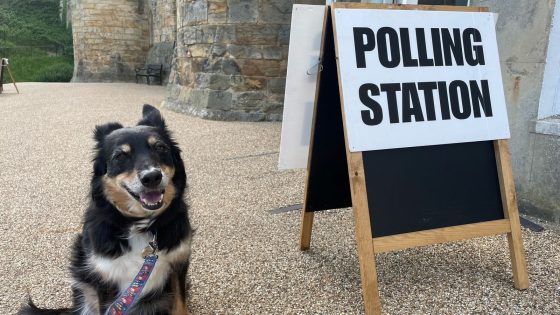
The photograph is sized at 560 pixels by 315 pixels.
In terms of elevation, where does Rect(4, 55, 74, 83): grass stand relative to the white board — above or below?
→ above

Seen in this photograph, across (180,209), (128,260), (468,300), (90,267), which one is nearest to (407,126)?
(468,300)

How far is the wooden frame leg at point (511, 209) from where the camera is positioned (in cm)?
274

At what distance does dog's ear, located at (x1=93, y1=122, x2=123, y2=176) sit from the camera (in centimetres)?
215

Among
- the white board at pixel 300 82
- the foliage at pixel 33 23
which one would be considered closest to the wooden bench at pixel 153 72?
the foliage at pixel 33 23

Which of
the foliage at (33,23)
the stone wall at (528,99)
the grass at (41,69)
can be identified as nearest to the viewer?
the stone wall at (528,99)

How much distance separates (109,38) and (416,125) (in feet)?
69.7

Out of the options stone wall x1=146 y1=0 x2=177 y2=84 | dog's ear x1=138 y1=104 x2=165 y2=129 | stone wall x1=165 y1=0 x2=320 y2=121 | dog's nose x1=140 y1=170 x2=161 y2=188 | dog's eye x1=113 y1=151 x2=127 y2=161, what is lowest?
dog's nose x1=140 y1=170 x2=161 y2=188

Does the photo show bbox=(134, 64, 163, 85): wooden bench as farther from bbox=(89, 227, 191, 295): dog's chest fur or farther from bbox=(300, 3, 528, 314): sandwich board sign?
bbox=(89, 227, 191, 295): dog's chest fur

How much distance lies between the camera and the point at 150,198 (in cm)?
199

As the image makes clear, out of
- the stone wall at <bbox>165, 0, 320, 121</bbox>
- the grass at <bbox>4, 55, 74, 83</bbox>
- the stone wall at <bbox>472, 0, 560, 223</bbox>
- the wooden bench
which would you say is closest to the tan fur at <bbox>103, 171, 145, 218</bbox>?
the stone wall at <bbox>472, 0, 560, 223</bbox>

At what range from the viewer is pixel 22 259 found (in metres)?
3.29

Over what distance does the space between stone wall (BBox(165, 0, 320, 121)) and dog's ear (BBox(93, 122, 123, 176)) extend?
722cm

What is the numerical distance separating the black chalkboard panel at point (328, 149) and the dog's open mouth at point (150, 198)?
1176 millimetres

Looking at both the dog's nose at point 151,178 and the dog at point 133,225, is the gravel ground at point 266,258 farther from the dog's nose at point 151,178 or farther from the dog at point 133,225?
the dog's nose at point 151,178
